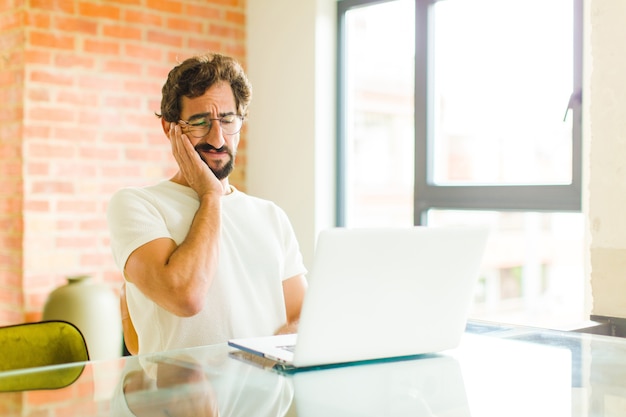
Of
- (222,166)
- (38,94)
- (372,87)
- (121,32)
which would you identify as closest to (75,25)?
(121,32)

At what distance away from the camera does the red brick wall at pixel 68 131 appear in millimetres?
3312

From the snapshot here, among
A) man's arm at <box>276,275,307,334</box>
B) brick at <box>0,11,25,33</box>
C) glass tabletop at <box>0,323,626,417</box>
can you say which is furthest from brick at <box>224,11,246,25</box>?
glass tabletop at <box>0,323,626,417</box>

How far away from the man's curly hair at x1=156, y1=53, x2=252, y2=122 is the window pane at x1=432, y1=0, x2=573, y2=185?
1.35m

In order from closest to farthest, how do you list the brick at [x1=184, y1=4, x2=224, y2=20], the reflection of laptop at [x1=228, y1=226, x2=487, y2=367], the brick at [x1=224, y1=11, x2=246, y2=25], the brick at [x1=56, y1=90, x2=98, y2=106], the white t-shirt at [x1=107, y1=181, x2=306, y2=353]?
the reflection of laptop at [x1=228, y1=226, x2=487, y2=367]
the white t-shirt at [x1=107, y1=181, x2=306, y2=353]
the brick at [x1=56, y1=90, x2=98, y2=106]
the brick at [x1=184, y1=4, x2=224, y2=20]
the brick at [x1=224, y1=11, x2=246, y2=25]

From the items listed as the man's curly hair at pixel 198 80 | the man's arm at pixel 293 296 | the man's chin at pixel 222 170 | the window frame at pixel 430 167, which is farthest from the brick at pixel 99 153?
the man's arm at pixel 293 296

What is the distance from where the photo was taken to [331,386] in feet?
4.20

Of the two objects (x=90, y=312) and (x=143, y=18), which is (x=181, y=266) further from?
(x=143, y=18)

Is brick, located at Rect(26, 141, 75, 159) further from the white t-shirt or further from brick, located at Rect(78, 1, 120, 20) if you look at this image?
the white t-shirt

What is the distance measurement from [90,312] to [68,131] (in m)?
0.79

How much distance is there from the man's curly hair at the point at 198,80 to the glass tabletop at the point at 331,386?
85cm

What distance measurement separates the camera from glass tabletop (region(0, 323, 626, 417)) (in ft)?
3.64

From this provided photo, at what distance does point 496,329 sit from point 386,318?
560 mm

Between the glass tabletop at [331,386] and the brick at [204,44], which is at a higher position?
the brick at [204,44]

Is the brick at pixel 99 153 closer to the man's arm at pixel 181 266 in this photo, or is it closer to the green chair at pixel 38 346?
the man's arm at pixel 181 266
